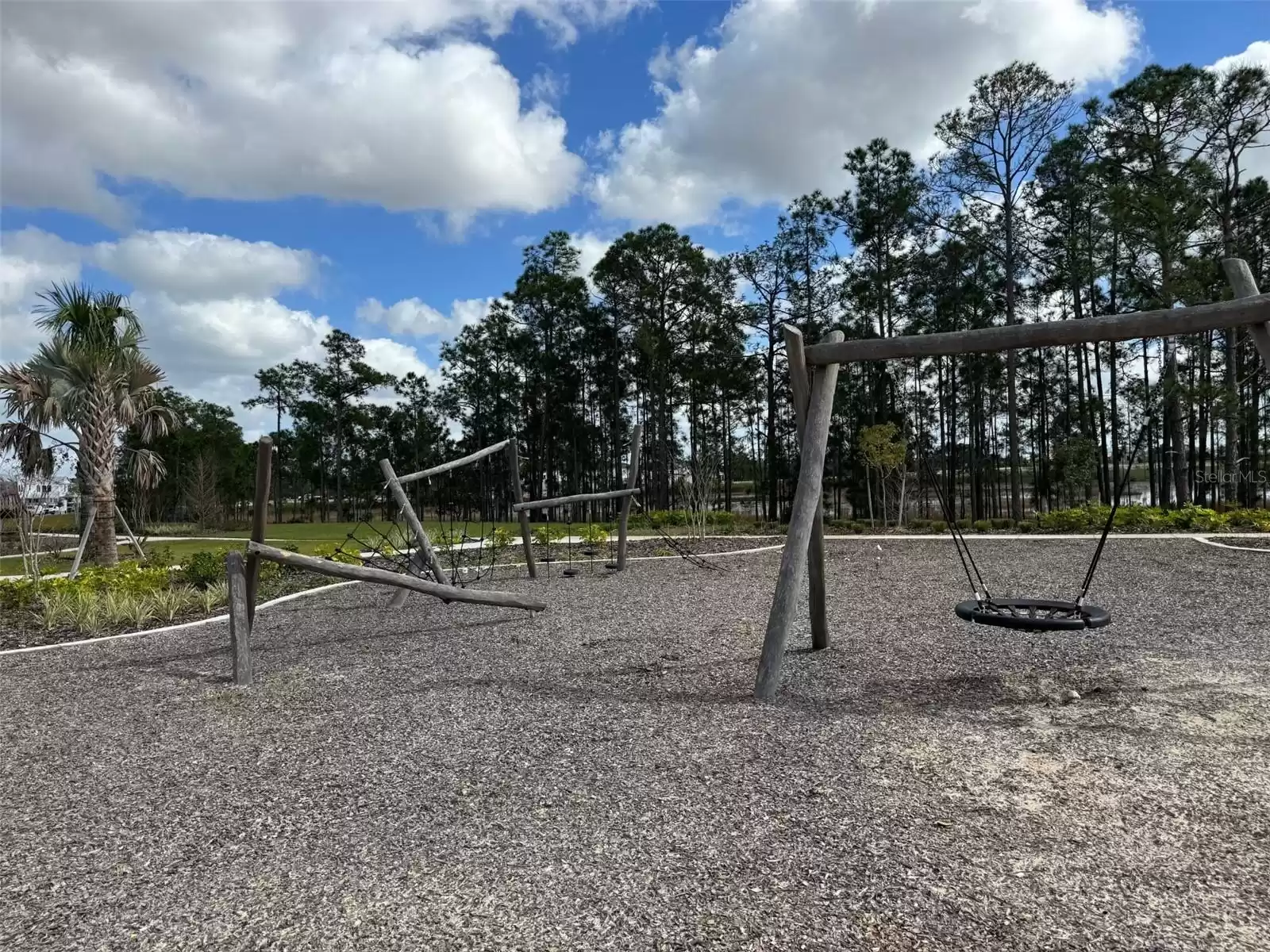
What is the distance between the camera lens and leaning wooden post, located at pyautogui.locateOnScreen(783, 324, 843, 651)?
13.3ft

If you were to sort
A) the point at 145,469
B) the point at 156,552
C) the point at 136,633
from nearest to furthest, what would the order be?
the point at 136,633
the point at 145,469
the point at 156,552

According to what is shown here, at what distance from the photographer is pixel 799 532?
3.90 m

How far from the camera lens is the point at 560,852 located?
2.24 metres

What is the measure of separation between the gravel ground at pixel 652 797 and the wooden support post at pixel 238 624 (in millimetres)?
187

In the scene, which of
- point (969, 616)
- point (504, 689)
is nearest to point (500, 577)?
point (504, 689)

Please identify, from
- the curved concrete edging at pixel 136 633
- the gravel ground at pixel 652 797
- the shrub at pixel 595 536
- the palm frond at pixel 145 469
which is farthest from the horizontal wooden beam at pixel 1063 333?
the palm frond at pixel 145 469

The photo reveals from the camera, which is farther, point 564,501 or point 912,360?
point 912,360

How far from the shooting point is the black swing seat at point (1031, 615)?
3.54 metres

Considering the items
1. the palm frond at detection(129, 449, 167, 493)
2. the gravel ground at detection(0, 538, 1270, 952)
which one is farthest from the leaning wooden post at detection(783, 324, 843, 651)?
the palm frond at detection(129, 449, 167, 493)

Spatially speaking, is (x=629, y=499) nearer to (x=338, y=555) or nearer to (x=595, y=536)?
(x=595, y=536)

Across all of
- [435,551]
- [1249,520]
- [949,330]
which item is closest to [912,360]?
[949,330]

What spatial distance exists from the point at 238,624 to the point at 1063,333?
4.85 meters

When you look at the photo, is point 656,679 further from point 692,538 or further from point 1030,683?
point 692,538

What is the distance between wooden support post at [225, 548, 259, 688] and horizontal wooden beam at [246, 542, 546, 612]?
13 centimetres
